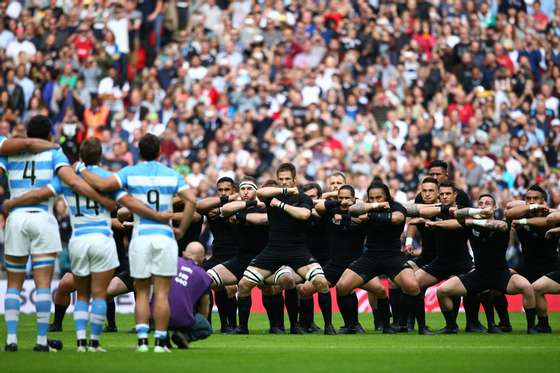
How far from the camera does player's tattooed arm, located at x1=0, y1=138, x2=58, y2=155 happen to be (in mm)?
15039

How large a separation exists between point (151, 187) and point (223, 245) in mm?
5620

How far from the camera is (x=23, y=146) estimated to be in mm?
15039

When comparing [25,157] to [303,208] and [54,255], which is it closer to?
[54,255]

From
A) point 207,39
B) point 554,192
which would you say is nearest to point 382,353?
point 554,192

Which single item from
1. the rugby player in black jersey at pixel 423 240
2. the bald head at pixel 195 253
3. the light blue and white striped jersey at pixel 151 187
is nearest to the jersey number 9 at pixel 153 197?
the light blue and white striped jersey at pixel 151 187

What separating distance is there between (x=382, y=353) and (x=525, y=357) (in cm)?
168

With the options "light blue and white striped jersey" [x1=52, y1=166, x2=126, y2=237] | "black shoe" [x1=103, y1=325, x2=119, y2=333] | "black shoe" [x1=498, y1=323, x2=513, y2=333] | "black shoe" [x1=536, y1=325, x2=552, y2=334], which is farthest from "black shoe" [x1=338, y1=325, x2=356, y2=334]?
"light blue and white striped jersey" [x1=52, y1=166, x2=126, y2=237]

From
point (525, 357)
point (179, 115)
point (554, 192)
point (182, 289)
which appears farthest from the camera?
point (179, 115)

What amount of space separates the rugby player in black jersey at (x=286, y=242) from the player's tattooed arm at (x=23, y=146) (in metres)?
4.45

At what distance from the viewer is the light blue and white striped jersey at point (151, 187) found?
14.6 m

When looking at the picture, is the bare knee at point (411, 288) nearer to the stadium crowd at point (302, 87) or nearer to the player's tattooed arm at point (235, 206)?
the player's tattooed arm at point (235, 206)

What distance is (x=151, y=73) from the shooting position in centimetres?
3247

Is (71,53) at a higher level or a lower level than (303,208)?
higher

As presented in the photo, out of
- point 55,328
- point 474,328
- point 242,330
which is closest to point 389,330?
point 474,328
